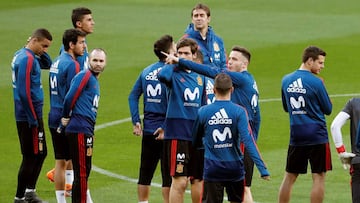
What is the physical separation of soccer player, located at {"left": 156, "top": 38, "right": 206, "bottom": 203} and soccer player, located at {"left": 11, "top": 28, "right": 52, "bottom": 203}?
Answer: 203 centimetres

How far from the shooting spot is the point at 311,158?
14.5m

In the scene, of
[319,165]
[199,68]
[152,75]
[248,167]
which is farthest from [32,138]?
[319,165]

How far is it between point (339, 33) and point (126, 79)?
7.94 metres

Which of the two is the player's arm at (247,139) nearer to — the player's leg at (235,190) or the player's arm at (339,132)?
the player's leg at (235,190)

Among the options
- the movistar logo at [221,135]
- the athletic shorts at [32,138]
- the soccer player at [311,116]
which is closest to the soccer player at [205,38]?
the soccer player at [311,116]

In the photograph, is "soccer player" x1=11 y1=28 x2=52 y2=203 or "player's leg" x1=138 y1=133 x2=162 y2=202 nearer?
"player's leg" x1=138 y1=133 x2=162 y2=202

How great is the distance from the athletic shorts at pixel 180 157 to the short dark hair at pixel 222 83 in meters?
1.50

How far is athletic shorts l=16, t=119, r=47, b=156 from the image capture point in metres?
15.0

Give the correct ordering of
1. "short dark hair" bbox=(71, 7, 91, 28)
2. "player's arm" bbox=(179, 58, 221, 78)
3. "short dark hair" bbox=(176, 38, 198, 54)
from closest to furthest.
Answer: "player's arm" bbox=(179, 58, 221, 78) → "short dark hair" bbox=(176, 38, 198, 54) → "short dark hair" bbox=(71, 7, 91, 28)

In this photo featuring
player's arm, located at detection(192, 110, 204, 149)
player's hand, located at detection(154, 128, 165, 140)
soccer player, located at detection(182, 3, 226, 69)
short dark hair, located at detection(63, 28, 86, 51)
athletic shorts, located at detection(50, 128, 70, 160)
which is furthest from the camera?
soccer player, located at detection(182, 3, 226, 69)

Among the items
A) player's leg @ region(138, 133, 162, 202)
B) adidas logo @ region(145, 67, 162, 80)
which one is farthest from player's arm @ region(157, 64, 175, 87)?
player's leg @ region(138, 133, 162, 202)

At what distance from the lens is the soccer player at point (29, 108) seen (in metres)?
14.9

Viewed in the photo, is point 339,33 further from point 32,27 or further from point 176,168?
point 176,168

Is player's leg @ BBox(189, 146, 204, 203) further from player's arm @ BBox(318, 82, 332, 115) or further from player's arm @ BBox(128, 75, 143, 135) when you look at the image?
player's arm @ BBox(318, 82, 332, 115)
